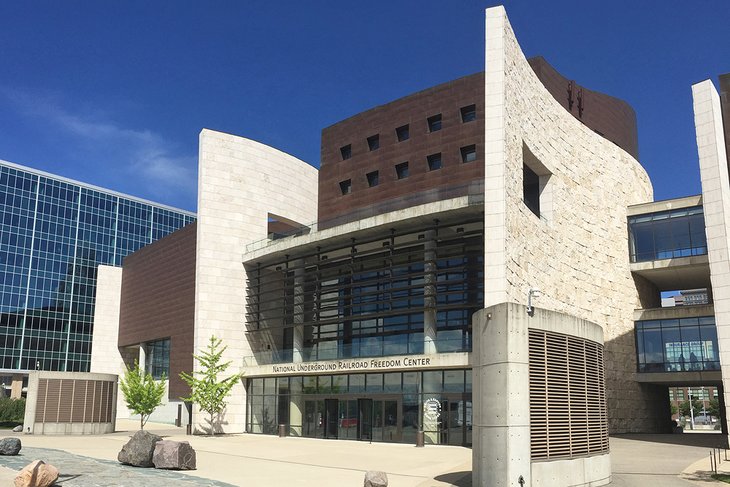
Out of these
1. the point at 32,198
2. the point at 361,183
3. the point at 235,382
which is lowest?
the point at 235,382

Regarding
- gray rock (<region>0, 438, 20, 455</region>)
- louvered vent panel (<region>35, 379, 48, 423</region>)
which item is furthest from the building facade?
gray rock (<region>0, 438, 20, 455</region>)

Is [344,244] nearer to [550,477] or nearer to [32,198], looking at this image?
[550,477]

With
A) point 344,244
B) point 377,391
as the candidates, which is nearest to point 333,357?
point 377,391

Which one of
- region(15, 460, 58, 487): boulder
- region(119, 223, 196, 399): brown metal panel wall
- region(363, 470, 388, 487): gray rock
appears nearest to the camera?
region(15, 460, 58, 487): boulder

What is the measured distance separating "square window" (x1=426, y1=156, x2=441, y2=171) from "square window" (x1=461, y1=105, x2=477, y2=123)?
2.72 meters

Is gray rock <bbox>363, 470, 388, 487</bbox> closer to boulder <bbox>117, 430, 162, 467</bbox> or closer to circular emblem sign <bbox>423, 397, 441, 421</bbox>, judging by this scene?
boulder <bbox>117, 430, 162, 467</bbox>

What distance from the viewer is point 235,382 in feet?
149

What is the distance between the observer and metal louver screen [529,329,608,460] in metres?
17.0

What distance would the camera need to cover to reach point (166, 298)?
201 feet

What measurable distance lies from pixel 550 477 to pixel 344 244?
28.0m

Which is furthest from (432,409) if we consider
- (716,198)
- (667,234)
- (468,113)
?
(667,234)

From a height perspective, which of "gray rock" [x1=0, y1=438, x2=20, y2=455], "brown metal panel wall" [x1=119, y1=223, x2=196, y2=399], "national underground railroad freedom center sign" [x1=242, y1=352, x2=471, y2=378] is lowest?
"gray rock" [x1=0, y1=438, x2=20, y2=455]

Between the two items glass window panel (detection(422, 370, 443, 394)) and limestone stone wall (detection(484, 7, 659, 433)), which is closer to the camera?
limestone stone wall (detection(484, 7, 659, 433))

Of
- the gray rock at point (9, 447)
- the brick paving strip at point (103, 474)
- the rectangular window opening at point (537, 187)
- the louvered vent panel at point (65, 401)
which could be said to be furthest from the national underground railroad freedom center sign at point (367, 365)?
the gray rock at point (9, 447)
